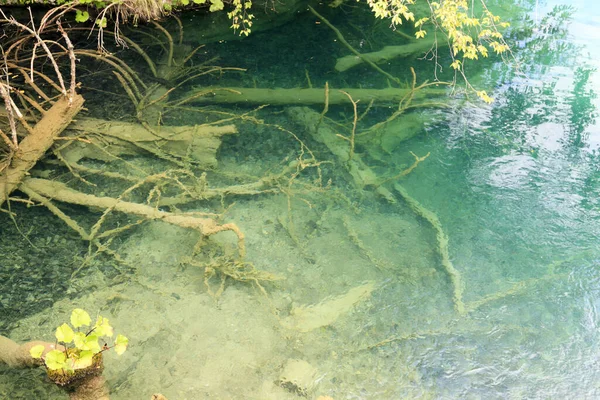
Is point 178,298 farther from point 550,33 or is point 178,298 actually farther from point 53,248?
point 550,33

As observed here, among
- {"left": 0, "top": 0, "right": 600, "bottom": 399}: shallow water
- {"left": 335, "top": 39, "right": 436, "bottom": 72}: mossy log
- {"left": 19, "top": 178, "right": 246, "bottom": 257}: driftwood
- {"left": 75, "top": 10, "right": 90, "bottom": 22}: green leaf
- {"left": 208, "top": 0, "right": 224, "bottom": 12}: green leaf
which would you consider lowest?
{"left": 0, "top": 0, "right": 600, "bottom": 399}: shallow water

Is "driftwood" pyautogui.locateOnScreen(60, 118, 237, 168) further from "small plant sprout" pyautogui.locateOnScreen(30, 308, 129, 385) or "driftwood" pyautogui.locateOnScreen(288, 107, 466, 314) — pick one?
"small plant sprout" pyautogui.locateOnScreen(30, 308, 129, 385)

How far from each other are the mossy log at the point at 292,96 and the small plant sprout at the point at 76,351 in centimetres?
358

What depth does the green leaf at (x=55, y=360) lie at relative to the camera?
1978 millimetres

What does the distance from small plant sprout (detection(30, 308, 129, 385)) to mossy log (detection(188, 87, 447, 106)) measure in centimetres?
358

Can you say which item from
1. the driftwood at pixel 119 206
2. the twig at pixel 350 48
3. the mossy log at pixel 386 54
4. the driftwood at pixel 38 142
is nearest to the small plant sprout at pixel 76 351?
the driftwood at pixel 119 206

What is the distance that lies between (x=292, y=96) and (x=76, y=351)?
3813 millimetres

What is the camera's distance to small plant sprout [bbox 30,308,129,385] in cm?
199

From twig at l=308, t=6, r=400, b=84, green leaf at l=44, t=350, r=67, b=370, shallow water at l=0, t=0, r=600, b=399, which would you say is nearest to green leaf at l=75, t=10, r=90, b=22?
shallow water at l=0, t=0, r=600, b=399

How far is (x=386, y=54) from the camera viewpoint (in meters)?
6.40

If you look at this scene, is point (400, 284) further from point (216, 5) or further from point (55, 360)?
point (216, 5)

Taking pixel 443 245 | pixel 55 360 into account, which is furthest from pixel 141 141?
pixel 55 360

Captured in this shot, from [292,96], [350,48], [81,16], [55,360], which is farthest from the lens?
[81,16]

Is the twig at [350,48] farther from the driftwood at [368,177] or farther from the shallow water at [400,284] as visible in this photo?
the driftwood at [368,177]
